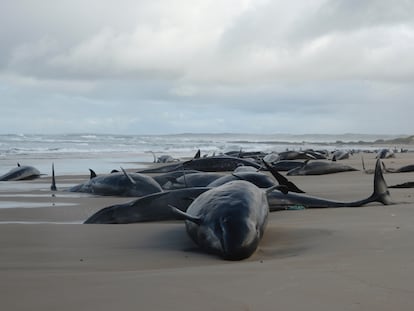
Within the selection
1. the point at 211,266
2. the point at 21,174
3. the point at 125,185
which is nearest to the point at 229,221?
the point at 211,266

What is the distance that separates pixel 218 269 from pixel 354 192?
5619mm

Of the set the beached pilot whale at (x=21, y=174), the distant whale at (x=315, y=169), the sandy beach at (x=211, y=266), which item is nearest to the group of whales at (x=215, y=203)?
the sandy beach at (x=211, y=266)

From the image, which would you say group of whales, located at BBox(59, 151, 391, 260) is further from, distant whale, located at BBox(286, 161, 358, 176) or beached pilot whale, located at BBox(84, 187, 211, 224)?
distant whale, located at BBox(286, 161, 358, 176)

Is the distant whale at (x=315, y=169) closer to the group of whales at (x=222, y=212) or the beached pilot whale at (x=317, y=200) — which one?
the beached pilot whale at (x=317, y=200)

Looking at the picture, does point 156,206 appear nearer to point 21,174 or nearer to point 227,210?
point 227,210

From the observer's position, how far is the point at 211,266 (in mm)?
2973

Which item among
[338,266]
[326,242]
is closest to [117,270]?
[338,266]

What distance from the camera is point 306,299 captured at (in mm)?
2115

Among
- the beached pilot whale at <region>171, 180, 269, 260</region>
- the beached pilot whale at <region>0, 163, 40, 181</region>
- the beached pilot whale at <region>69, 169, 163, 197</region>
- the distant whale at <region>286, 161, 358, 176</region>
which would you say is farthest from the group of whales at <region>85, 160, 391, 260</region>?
the beached pilot whale at <region>0, 163, 40, 181</region>

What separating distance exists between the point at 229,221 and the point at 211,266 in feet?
1.95

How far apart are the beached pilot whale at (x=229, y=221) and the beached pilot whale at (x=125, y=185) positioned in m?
3.48

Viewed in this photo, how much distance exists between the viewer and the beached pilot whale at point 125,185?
25.4ft

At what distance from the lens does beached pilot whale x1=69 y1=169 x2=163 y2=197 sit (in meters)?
7.74

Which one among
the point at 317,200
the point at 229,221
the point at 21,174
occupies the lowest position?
the point at 21,174
